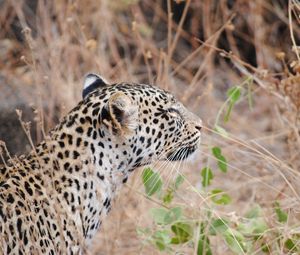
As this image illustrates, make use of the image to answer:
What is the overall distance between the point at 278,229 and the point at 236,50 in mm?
5697

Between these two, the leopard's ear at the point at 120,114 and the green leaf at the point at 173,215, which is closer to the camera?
the leopard's ear at the point at 120,114

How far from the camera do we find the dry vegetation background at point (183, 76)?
286 inches

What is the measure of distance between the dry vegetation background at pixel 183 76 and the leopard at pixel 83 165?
20 cm

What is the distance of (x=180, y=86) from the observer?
1198cm

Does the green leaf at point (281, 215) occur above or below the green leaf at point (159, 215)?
below

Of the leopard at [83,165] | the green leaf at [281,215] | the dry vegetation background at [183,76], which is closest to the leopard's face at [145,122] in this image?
the leopard at [83,165]

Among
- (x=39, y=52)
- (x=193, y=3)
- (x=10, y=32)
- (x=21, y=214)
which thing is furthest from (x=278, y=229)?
(x=193, y=3)

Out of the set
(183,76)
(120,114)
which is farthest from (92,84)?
(183,76)

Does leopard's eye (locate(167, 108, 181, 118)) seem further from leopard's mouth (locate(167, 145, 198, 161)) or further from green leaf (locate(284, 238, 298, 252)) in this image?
green leaf (locate(284, 238, 298, 252))

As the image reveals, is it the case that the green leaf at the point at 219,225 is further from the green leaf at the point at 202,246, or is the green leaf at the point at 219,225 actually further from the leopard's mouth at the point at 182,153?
the leopard's mouth at the point at 182,153

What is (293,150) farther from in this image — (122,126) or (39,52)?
(39,52)

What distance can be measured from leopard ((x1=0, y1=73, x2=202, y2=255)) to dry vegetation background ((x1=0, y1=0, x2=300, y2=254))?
0.20 m

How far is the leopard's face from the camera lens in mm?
6109

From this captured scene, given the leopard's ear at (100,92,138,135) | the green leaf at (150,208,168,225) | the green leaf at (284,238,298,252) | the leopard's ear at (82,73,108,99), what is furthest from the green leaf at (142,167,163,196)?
the green leaf at (284,238,298,252)
